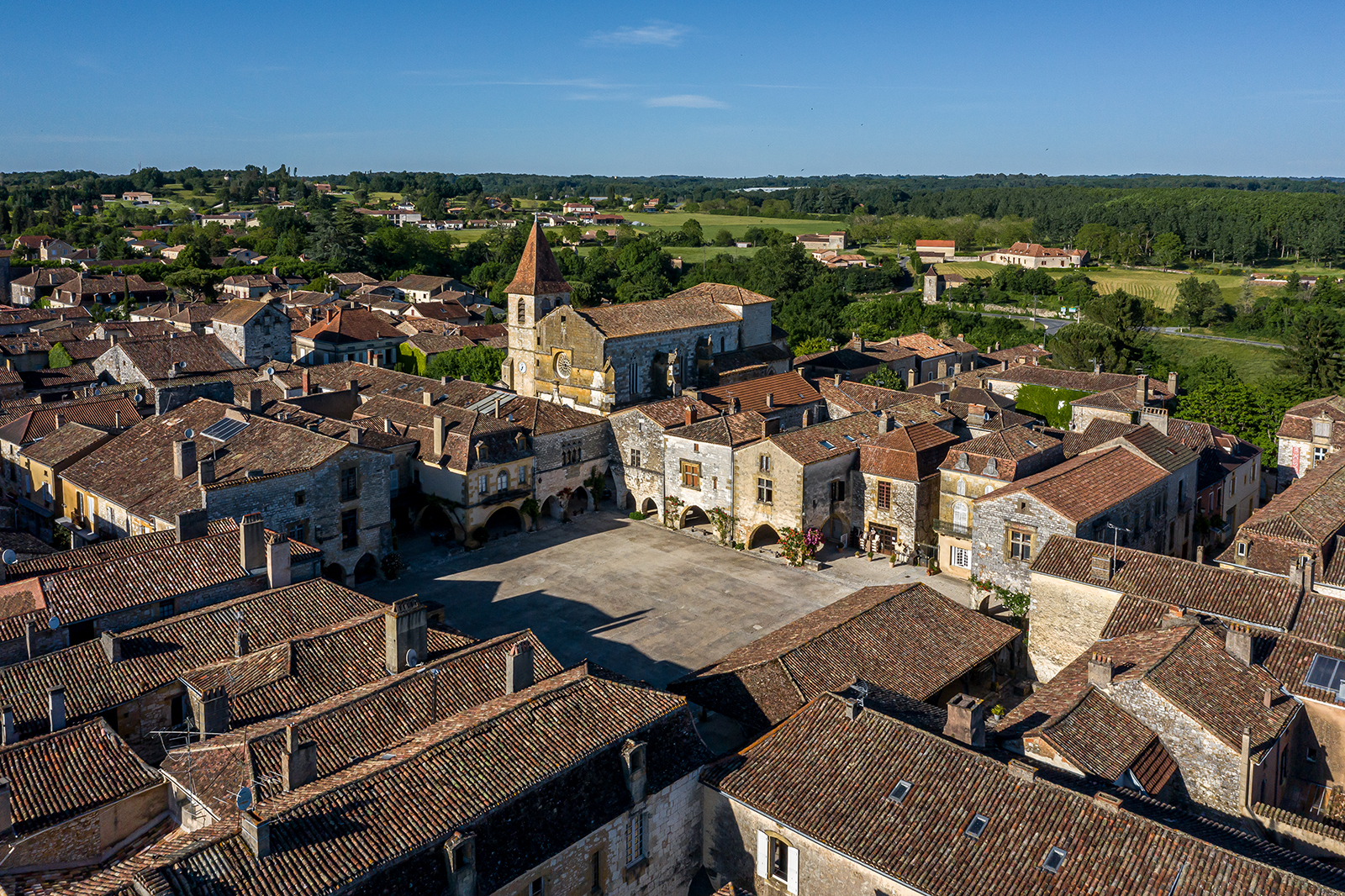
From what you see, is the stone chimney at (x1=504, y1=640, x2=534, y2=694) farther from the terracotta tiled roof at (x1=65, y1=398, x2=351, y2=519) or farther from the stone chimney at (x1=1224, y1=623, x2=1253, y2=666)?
the terracotta tiled roof at (x1=65, y1=398, x2=351, y2=519)

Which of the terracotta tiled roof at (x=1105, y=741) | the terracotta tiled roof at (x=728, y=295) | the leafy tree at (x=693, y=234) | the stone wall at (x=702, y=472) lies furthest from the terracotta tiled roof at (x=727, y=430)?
the leafy tree at (x=693, y=234)

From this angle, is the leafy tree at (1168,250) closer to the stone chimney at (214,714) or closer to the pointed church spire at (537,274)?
the pointed church spire at (537,274)

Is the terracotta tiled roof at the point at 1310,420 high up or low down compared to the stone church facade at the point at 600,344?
down

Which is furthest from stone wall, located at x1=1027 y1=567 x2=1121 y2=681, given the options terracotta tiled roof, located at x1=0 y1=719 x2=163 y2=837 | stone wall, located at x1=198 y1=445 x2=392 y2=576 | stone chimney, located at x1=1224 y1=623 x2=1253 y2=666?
stone wall, located at x1=198 y1=445 x2=392 y2=576

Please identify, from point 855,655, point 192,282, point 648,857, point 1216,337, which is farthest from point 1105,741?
point 192,282

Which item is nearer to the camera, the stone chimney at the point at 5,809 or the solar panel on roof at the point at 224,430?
the stone chimney at the point at 5,809

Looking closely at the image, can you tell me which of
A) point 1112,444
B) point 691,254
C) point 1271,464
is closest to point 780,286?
point 691,254
